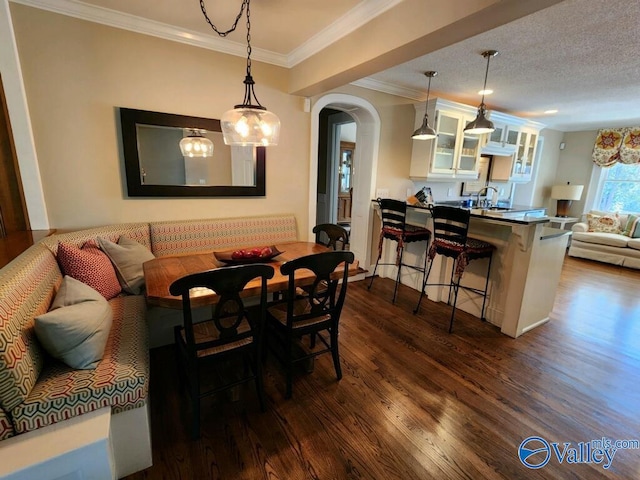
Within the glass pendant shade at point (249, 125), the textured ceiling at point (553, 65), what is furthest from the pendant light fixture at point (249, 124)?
the textured ceiling at point (553, 65)

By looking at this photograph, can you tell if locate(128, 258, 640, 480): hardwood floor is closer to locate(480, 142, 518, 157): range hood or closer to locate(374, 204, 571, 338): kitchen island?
locate(374, 204, 571, 338): kitchen island

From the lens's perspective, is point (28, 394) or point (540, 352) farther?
point (540, 352)

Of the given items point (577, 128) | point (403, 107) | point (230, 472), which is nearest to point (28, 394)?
point (230, 472)

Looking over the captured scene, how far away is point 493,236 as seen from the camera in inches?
115

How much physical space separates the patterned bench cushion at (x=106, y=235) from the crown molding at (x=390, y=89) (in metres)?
2.84

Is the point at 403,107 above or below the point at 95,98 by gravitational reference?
above

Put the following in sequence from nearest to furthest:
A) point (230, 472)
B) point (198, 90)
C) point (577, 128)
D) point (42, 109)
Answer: point (230, 472) → point (42, 109) → point (198, 90) → point (577, 128)

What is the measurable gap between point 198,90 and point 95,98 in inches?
32.0

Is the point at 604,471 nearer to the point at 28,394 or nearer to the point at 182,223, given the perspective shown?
the point at 28,394

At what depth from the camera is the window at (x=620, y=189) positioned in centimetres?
568

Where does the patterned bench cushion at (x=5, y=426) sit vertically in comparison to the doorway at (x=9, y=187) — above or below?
below

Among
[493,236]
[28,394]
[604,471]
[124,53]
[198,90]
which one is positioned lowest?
[604,471]

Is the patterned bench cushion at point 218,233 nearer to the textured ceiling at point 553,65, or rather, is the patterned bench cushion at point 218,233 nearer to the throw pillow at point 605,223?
the textured ceiling at point 553,65

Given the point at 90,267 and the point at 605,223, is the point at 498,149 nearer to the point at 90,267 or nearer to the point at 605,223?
the point at 605,223
